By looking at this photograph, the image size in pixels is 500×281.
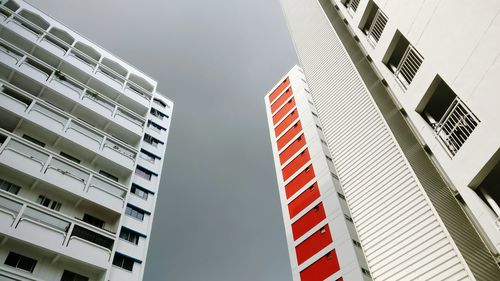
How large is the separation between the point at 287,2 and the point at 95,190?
1859 cm

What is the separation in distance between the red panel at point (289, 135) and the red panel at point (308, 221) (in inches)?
393

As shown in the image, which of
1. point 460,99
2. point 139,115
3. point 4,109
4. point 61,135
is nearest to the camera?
point 460,99

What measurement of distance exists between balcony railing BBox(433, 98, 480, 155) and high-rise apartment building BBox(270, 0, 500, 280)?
4 centimetres

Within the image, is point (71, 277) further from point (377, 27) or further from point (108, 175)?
point (377, 27)

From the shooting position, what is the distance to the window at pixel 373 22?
1520 centimetres

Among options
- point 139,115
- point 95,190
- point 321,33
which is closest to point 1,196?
point 95,190

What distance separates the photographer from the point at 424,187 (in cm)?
1296

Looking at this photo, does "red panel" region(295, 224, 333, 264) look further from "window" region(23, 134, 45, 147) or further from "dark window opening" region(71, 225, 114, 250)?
"window" region(23, 134, 45, 147)

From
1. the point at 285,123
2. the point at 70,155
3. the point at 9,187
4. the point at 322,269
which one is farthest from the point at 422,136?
the point at 285,123

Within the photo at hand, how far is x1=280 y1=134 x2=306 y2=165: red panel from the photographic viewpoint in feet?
125

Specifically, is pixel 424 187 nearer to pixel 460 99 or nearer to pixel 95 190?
pixel 460 99

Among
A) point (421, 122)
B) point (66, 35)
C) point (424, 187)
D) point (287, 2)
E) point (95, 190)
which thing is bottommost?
point (424, 187)

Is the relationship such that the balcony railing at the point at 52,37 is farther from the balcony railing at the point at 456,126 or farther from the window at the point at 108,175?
the balcony railing at the point at 456,126

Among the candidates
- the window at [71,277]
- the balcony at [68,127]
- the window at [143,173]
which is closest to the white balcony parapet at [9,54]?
the balcony at [68,127]
